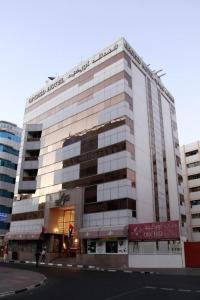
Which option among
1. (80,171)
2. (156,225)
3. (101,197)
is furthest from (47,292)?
(80,171)

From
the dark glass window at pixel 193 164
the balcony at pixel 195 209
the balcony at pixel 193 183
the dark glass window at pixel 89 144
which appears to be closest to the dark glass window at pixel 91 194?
the dark glass window at pixel 89 144

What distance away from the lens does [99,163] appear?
48.5 m

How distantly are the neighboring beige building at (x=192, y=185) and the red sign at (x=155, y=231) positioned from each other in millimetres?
37394

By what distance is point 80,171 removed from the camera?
51.1 metres

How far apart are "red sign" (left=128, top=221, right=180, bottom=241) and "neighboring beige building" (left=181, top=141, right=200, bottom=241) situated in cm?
3739

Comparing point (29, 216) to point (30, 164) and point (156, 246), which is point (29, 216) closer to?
point (30, 164)

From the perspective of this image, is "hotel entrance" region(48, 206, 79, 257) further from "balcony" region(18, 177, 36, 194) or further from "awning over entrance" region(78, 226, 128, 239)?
"balcony" region(18, 177, 36, 194)

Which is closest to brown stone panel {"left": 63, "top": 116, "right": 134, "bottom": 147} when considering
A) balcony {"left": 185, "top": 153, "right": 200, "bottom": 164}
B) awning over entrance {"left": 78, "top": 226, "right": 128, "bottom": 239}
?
awning over entrance {"left": 78, "top": 226, "right": 128, "bottom": 239}

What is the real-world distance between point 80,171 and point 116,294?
37479 mm

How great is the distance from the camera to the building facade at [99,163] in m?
44.7

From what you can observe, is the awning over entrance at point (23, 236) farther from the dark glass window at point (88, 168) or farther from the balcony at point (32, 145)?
the balcony at point (32, 145)

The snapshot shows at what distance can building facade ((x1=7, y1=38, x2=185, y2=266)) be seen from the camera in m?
44.7

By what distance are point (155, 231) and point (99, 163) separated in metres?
15.8

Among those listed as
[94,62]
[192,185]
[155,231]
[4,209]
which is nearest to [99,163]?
[155,231]
